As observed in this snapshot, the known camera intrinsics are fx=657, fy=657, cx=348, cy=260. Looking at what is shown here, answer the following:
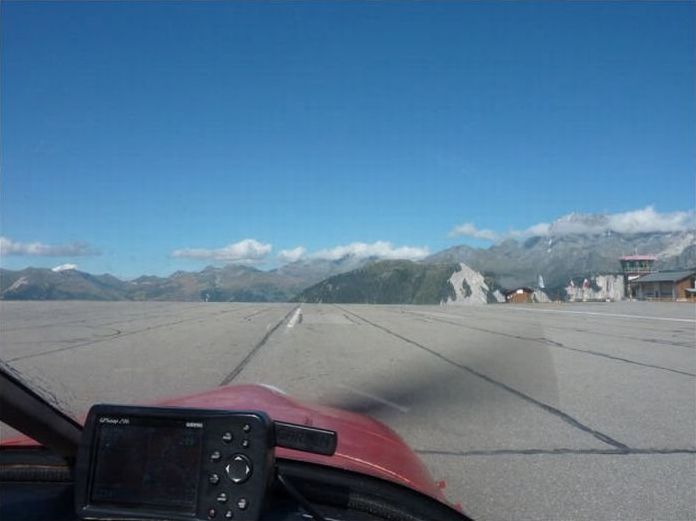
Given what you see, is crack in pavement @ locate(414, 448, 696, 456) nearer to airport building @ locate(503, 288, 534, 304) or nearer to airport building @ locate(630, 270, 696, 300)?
airport building @ locate(630, 270, 696, 300)

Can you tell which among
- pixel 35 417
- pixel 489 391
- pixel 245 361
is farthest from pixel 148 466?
pixel 245 361

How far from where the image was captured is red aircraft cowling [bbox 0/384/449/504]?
2418mm

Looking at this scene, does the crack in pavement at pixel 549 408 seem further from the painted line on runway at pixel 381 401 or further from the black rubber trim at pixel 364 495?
the black rubber trim at pixel 364 495

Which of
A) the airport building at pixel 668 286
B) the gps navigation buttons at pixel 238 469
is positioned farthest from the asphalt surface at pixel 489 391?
the airport building at pixel 668 286

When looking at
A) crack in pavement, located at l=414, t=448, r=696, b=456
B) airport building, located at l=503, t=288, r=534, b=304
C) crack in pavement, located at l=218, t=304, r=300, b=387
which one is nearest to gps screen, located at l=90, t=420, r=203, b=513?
crack in pavement, located at l=414, t=448, r=696, b=456

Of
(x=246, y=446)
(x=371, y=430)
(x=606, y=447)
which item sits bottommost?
(x=606, y=447)

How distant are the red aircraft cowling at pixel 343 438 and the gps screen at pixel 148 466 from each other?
0.59m

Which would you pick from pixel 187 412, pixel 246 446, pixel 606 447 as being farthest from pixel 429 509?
pixel 606 447

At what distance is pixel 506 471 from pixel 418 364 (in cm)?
673

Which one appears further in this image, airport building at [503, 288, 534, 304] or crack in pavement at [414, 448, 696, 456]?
airport building at [503, 288, 534, 304]

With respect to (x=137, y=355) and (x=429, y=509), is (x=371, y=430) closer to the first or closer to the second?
(x=429, y=509)

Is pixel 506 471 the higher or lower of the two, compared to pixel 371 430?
lower

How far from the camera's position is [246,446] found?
1.75m

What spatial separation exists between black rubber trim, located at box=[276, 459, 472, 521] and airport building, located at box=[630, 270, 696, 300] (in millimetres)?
74821
